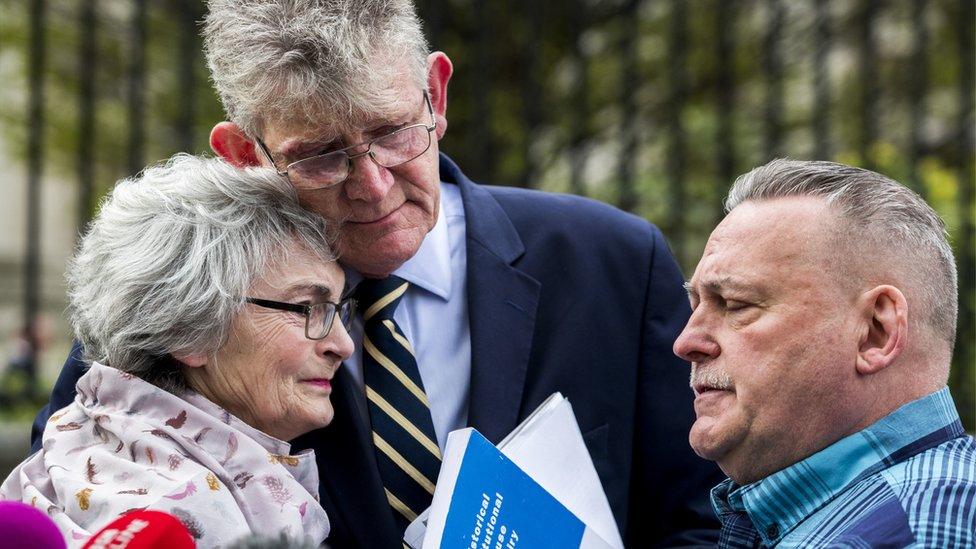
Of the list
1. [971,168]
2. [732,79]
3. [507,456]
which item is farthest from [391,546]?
[971,168]

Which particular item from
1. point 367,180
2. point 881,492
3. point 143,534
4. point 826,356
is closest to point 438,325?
point 367,180

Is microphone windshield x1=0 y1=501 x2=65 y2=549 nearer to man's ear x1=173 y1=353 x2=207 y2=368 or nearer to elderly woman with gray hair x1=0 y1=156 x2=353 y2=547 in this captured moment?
elderly woman with gray hair x1=0 y1=156 x2=353 y2=547

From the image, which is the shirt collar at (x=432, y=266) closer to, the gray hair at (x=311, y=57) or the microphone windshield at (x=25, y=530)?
the gray hair at (x=311, y=57)

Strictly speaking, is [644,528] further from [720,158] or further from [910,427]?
[720,158]

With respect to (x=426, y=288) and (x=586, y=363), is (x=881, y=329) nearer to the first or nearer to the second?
(x=586, y=363)

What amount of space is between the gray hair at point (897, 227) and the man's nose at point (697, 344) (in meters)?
0.26

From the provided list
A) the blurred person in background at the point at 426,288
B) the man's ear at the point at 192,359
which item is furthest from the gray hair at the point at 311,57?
the man's ear at the point at 192,359

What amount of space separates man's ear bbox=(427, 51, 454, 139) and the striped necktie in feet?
1.39

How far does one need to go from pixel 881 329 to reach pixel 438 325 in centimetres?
95

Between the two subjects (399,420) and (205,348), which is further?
(399,420)

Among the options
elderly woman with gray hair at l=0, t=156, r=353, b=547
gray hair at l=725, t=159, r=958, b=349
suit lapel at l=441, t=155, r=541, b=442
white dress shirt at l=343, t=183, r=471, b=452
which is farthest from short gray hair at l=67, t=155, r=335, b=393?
gray hair at l=725, t=159, r=958, b=349

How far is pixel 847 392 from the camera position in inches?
79.7

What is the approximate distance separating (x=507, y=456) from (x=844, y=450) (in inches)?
22.6

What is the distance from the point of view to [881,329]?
2.01 m
